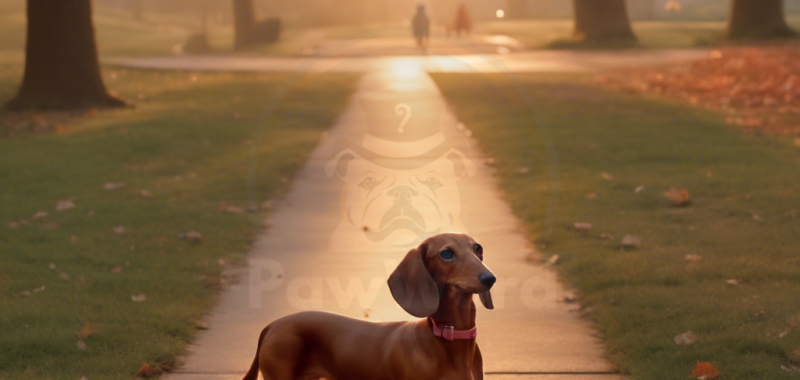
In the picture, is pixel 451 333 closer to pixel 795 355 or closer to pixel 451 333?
pixel 451 333

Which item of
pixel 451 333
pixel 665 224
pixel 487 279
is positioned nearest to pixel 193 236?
pixel 665 224

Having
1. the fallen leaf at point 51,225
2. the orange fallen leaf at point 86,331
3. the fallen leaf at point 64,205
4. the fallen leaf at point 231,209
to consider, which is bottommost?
the fallen leaf at point 231,209

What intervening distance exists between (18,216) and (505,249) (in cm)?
528

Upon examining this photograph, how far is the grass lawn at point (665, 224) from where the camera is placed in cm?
578

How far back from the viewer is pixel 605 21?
40281 mm

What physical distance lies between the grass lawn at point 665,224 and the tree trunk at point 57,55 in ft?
26.6

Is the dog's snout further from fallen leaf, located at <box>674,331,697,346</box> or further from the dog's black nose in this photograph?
the dog's black nose

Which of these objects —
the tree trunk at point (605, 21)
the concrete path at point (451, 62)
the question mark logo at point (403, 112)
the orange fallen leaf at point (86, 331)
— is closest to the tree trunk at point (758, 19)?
the concrete path at point (451, 62)

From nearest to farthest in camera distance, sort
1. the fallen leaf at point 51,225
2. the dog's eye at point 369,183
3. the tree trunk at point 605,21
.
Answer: the fallen leaf at point 51,225 → the dog's eye at point 369,183 → the tree trunk at point 605,21

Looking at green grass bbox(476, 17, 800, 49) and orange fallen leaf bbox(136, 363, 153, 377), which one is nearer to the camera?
orange fallen leaf bbox(136, 363, 153, 377)

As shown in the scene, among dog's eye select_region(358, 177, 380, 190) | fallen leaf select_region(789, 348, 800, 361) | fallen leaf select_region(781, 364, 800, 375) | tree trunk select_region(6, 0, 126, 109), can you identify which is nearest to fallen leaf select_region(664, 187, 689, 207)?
dog's eye select_region(358, 177, 380, 190)

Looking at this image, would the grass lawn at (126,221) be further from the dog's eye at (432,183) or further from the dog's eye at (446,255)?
the dog's eye at (446,255)

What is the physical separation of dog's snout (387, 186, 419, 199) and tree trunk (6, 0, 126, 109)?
986 centimetres

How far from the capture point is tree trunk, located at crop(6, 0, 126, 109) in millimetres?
18016
